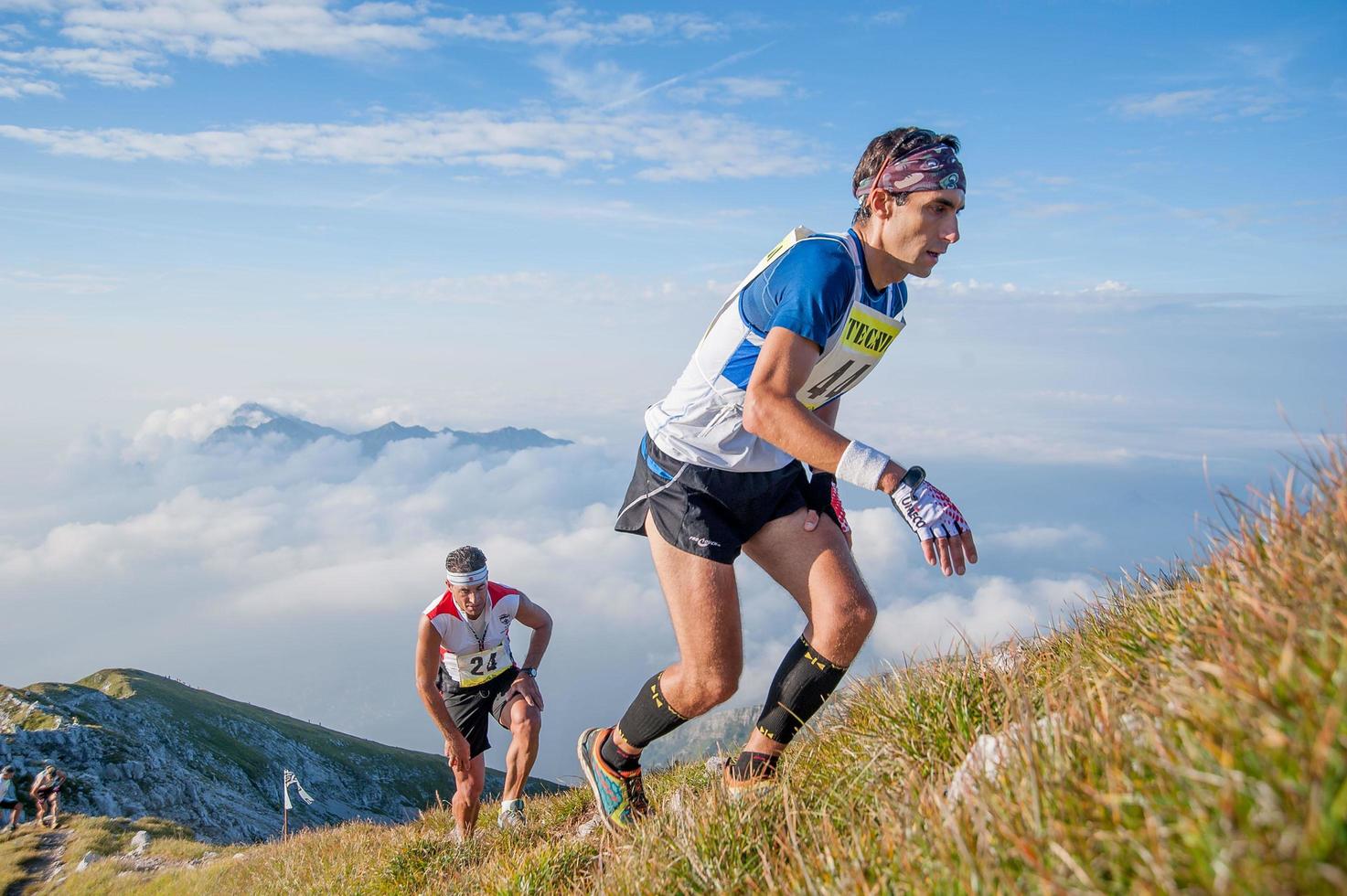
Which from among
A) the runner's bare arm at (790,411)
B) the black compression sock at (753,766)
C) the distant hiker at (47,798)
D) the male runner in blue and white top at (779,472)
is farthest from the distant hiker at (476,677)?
the distant hiker at (47,798)

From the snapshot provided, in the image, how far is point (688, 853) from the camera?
12.0 feet

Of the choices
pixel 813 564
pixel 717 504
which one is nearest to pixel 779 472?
pixel 717 504

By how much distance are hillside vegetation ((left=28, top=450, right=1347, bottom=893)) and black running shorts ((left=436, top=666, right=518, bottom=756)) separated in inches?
198

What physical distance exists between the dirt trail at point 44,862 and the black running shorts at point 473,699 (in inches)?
678

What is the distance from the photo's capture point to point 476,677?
10016 millimetres

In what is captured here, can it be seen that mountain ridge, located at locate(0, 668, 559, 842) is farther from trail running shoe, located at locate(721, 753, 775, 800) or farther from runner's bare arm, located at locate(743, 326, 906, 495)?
runner's bare arm, located at locate(743, 326, 906, 495)

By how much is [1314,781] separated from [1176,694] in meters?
0.69

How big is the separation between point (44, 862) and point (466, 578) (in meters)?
20.8

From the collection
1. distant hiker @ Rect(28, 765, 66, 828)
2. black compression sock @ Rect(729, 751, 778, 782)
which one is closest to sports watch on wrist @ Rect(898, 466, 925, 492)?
black compression sock @ Rect(729, 751, 778, 782)

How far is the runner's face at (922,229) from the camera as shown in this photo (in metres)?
4.64

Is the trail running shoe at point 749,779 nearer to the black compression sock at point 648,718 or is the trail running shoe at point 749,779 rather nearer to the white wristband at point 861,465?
the black compression sock at point 648,718

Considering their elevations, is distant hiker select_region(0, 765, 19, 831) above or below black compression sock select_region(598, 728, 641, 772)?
below

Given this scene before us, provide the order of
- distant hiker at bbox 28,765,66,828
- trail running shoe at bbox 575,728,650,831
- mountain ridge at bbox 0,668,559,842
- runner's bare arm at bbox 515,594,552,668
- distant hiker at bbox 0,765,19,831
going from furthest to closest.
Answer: mountain ridge at bbox 0,668,559,842
distant hiker at bbox 28,765,66,828
distant hiker at bbox 0,765,19,831
runner's bare arm at bbox 515,594,552,668
trail running shoe at bbox 575,728,650,831

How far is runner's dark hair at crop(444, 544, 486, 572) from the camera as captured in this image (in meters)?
9.62
